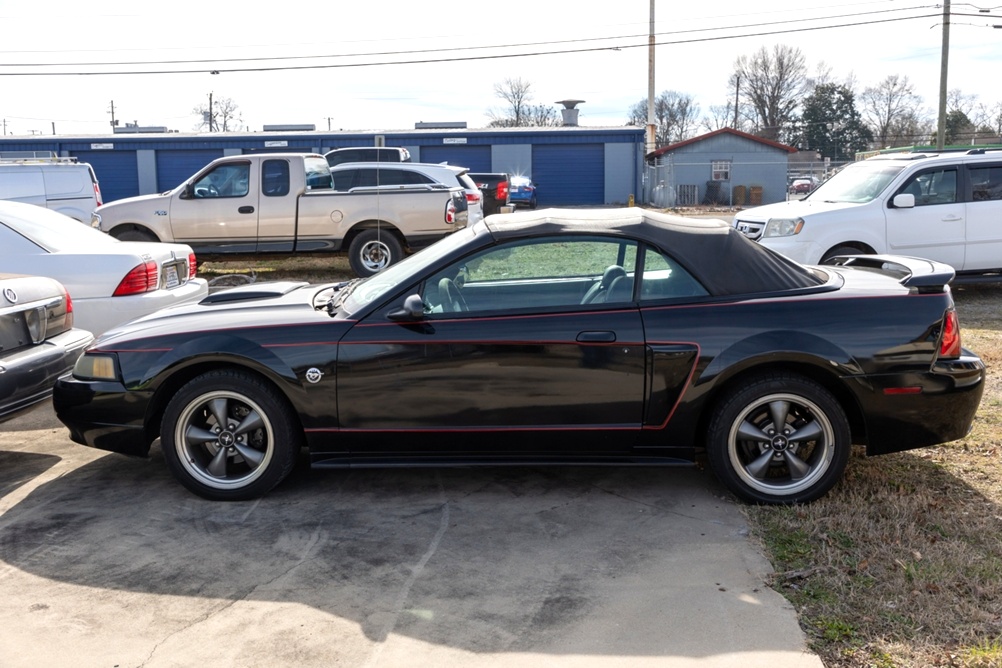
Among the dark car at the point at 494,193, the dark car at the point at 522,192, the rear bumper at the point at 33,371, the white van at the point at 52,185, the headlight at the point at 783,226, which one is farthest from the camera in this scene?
the dark car at the point at 522,192

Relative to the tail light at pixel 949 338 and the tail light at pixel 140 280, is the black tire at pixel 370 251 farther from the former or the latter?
the tail light at pixel 949 338

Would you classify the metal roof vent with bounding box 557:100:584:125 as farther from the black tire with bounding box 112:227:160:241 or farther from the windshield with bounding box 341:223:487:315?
the windshield with bounding box 341:223:487:315

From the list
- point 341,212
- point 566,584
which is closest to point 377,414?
point 566,584

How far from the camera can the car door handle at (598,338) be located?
4.85 m

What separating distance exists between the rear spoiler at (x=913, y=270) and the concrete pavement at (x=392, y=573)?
1.53m

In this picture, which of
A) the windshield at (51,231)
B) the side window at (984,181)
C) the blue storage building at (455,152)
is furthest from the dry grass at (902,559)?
the blue storage building at (455,152)

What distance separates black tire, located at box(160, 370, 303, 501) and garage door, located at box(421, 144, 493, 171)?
38.7 metres

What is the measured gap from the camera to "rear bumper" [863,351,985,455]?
15.9ft

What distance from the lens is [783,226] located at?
11.2 metres

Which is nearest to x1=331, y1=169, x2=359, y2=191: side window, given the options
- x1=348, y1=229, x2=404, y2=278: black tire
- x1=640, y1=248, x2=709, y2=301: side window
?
x1=348, y1=229, x2=404, y2=278: black tire

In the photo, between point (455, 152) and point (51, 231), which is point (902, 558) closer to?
point (51, 231)

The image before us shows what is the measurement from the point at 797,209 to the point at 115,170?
38.9m

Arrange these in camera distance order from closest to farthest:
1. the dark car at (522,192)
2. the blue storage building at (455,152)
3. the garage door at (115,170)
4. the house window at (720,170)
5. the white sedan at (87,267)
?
the white sedan at (87,267), the dark car at (522,192), the blue storage building at (455,152), the house window at (720,170), the garage door at (115,170)

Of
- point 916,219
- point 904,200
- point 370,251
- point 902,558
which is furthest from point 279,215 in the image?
point 902,558
